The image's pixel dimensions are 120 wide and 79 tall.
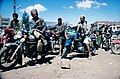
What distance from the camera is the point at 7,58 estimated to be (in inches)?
247

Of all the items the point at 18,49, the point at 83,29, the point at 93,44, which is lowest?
the point at 93,44

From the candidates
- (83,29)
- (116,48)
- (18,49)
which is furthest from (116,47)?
(18,49)

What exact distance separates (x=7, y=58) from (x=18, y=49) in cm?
48

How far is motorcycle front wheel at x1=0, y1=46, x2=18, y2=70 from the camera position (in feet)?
20.1

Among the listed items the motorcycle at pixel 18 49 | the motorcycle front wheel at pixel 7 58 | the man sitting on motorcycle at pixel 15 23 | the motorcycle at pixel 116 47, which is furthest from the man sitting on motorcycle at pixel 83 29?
the motorcycle front wheel at pixel 7 58

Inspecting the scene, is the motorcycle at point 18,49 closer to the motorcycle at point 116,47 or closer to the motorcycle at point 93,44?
the motorcycle at point 93,44

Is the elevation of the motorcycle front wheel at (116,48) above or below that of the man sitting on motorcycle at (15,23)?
below

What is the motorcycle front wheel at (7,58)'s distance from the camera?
20.1 ft

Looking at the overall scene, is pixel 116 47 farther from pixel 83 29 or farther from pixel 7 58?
pixel 7 58

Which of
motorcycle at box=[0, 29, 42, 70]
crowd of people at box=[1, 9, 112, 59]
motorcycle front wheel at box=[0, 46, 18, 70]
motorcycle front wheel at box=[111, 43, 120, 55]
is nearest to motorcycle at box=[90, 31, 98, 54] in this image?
motorcycle front wheel at box=[111, 43, 120, 55]

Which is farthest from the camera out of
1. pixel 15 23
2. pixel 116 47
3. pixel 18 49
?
pixel 116 47

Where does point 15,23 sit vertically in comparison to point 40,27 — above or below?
above

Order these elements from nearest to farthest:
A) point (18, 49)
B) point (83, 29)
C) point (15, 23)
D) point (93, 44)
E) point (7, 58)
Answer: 1. point (7, 58)
2. point (18, 49)
3. point (15, 23)
4. point (83, 29)
5. point (93, 44)

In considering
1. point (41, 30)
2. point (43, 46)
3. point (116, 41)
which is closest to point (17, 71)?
point (43, 46)
